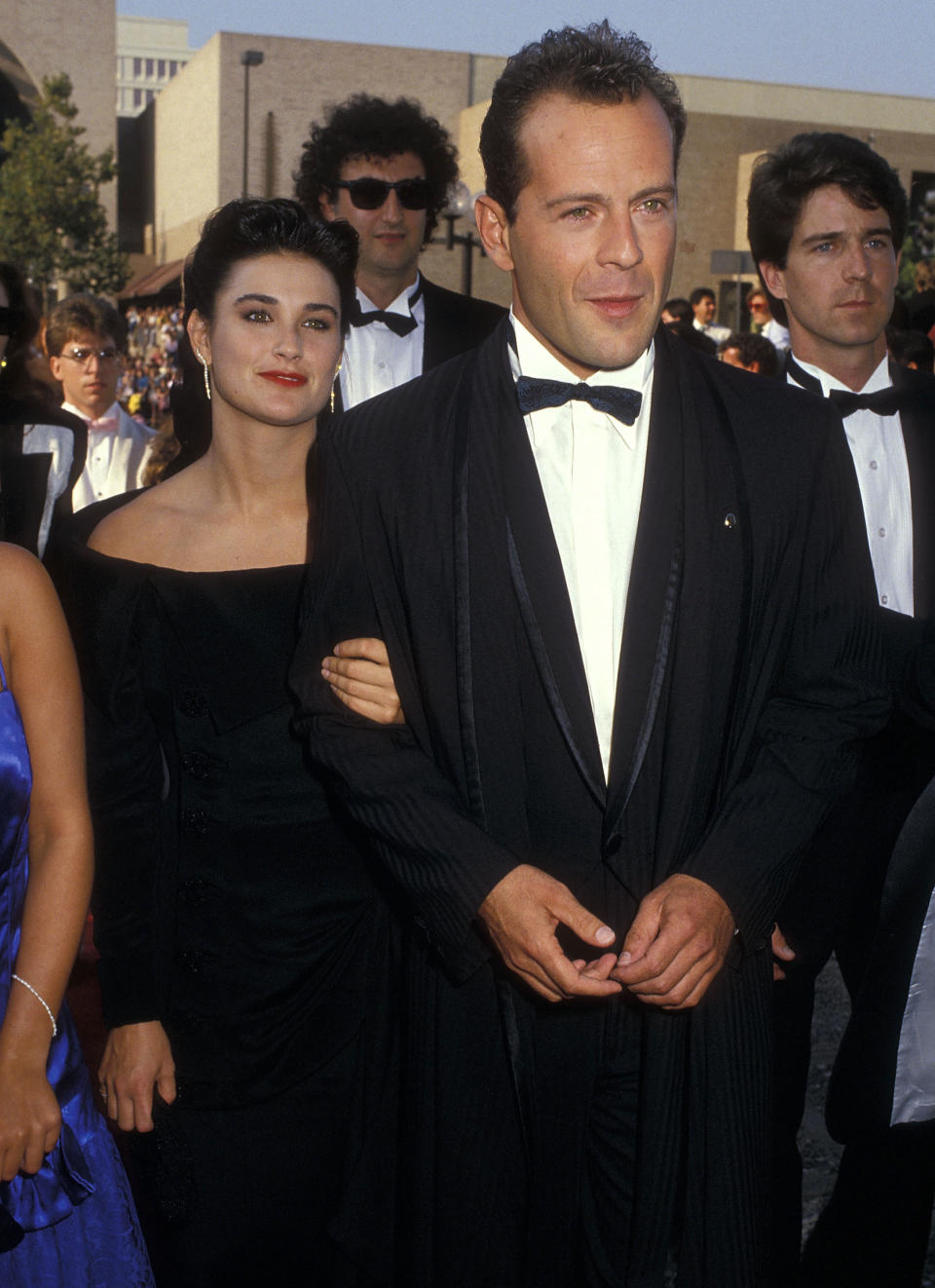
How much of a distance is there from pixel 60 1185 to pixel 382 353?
3.11 metres

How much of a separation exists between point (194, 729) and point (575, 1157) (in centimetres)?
108

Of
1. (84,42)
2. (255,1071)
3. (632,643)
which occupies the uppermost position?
(84,42)

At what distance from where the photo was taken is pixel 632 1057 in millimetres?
2246

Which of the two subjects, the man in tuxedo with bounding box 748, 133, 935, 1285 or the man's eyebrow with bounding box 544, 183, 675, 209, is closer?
the man's eyebrow with bounding box 544, 183, 675, 209

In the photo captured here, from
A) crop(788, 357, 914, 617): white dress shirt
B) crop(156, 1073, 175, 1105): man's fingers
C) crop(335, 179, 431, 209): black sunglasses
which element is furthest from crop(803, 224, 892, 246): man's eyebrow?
crop(156, 1073, 175, 1105): man's fingers


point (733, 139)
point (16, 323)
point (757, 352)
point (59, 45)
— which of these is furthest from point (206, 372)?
point (59, 45)

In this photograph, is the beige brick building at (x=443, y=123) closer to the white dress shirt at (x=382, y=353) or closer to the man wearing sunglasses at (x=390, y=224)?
the man wearing sunglasses at (x=390, y=224)

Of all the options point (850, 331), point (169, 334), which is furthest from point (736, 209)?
point (850, 331)

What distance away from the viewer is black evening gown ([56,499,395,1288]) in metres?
2.62

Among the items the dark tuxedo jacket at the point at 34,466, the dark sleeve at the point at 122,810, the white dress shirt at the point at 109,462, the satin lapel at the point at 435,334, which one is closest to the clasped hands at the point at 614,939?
the dark sleeve at the point at 122,810

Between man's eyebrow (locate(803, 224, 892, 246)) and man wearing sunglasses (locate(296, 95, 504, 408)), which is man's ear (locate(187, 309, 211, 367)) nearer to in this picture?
man wearing sunglasses (locate(296, 95, 504, 408))

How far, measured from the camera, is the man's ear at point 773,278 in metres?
3.56

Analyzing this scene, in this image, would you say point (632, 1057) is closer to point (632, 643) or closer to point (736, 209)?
point (632, 643)

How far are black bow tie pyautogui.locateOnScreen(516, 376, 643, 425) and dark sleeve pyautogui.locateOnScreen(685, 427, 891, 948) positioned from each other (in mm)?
324
